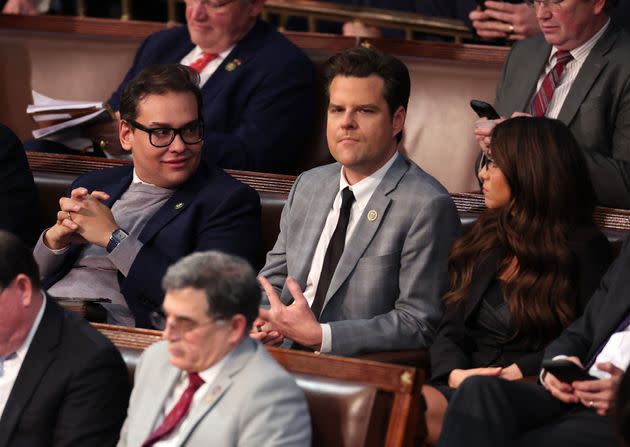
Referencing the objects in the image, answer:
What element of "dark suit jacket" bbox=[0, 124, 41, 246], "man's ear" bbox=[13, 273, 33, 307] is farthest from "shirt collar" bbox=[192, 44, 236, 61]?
"man's ear" bbox=[13, 273, 33, 307]

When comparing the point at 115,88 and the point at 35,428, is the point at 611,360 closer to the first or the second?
the point at 35,428

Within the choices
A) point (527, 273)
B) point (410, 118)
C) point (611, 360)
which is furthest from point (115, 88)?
point (611, 360)

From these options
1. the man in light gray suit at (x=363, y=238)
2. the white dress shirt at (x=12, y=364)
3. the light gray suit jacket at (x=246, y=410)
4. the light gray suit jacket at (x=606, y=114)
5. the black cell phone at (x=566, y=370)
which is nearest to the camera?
the light gray suit jacket at (x=246, y=410)

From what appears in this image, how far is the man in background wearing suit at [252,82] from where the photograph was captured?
357 cm

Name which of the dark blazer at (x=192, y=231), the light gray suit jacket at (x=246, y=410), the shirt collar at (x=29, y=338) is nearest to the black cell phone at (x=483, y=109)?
the dark blazer at (x=192, y=231)

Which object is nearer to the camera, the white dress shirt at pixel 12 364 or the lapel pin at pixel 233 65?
the white dress shirt at pixel 12 364

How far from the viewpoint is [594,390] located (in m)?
2.26

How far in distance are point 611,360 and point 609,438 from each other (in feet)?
0.65

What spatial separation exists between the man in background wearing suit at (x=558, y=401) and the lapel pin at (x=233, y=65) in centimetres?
160

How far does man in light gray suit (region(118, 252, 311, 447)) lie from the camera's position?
6.26ft

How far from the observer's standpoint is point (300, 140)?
3639 mm

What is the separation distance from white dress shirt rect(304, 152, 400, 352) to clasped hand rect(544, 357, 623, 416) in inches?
23.7

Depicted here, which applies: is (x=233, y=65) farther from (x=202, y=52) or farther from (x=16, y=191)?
(x=16, y=191)

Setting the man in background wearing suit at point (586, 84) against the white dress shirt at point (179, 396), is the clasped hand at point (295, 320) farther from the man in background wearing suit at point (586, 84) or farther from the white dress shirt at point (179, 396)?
the man in background wearing suit at point (586, 84)
